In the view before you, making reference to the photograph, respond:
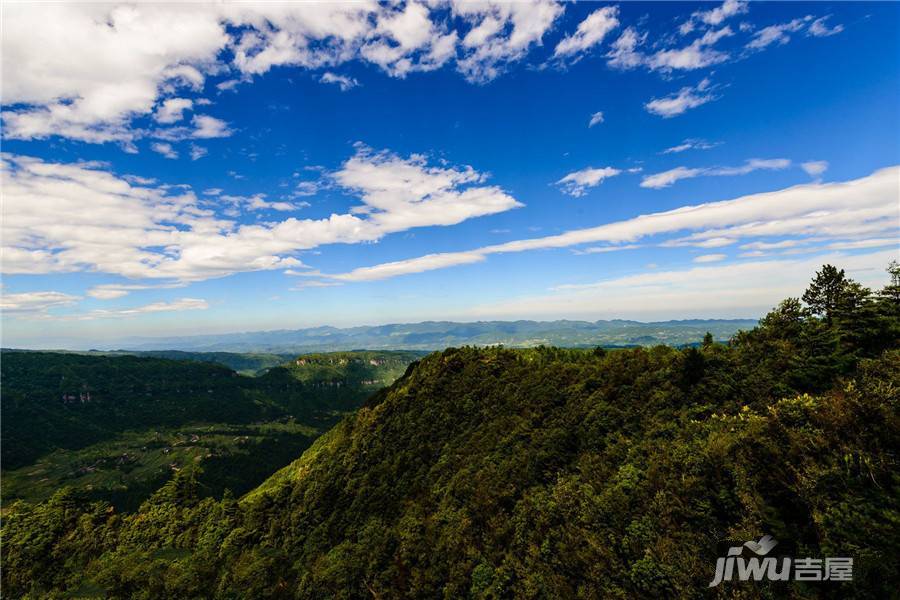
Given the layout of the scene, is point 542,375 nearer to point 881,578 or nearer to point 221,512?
point 881,578

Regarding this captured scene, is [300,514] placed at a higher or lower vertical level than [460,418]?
lower

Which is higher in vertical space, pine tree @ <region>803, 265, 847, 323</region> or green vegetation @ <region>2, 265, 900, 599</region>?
pine tree @ <region>803, 265, 847, 323</region>

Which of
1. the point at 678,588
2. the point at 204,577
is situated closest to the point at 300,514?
the point at 204,577

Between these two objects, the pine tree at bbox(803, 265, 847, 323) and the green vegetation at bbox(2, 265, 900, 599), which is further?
the pine tree at bbox(803, 265, 847, 323)

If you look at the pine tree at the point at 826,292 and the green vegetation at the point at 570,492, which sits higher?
the pine tree at the point at 826,292

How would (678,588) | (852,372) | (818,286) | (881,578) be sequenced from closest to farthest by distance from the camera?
(881,578), (678,588), (852,372), (818,286)

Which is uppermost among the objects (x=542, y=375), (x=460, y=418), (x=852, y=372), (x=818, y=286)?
(x=818, y=286)

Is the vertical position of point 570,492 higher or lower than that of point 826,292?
lower

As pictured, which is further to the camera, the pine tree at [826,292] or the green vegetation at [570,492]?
the pine tree at [826,292]
